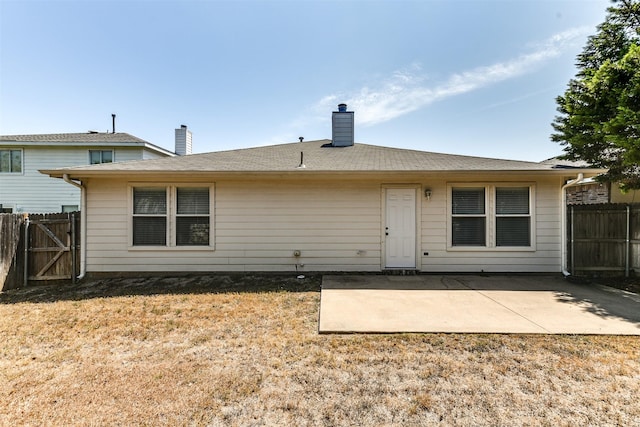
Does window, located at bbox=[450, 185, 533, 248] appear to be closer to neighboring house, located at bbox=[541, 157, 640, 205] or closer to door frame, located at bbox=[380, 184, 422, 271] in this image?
door frame, located at bbox=[380, 184, 422, 271]

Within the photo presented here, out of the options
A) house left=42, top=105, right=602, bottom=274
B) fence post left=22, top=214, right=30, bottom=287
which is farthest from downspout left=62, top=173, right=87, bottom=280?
fence post left=22, top=214, right=30, bottom=287

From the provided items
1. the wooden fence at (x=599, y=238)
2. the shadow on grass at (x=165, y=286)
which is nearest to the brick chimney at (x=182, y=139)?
the shadow on grass at (x=165, y=286)

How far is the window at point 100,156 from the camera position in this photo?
13.3 m

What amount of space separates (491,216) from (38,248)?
10.2m

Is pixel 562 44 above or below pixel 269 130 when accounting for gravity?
above

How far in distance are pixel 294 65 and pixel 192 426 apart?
10.2 m

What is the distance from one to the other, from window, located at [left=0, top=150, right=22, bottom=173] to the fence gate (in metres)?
9.96

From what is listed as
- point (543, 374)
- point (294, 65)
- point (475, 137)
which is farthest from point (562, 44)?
point (543, 374)

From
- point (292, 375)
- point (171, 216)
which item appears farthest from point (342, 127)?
point (292, 375)

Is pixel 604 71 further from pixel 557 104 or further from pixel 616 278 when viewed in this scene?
Result: pixel 616 278

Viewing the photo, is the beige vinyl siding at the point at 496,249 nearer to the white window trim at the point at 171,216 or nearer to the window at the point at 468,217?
the window at the point at 468,217

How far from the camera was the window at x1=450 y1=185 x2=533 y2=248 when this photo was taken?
6.78 m

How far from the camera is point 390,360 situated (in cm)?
297

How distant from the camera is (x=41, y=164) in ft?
42.8
